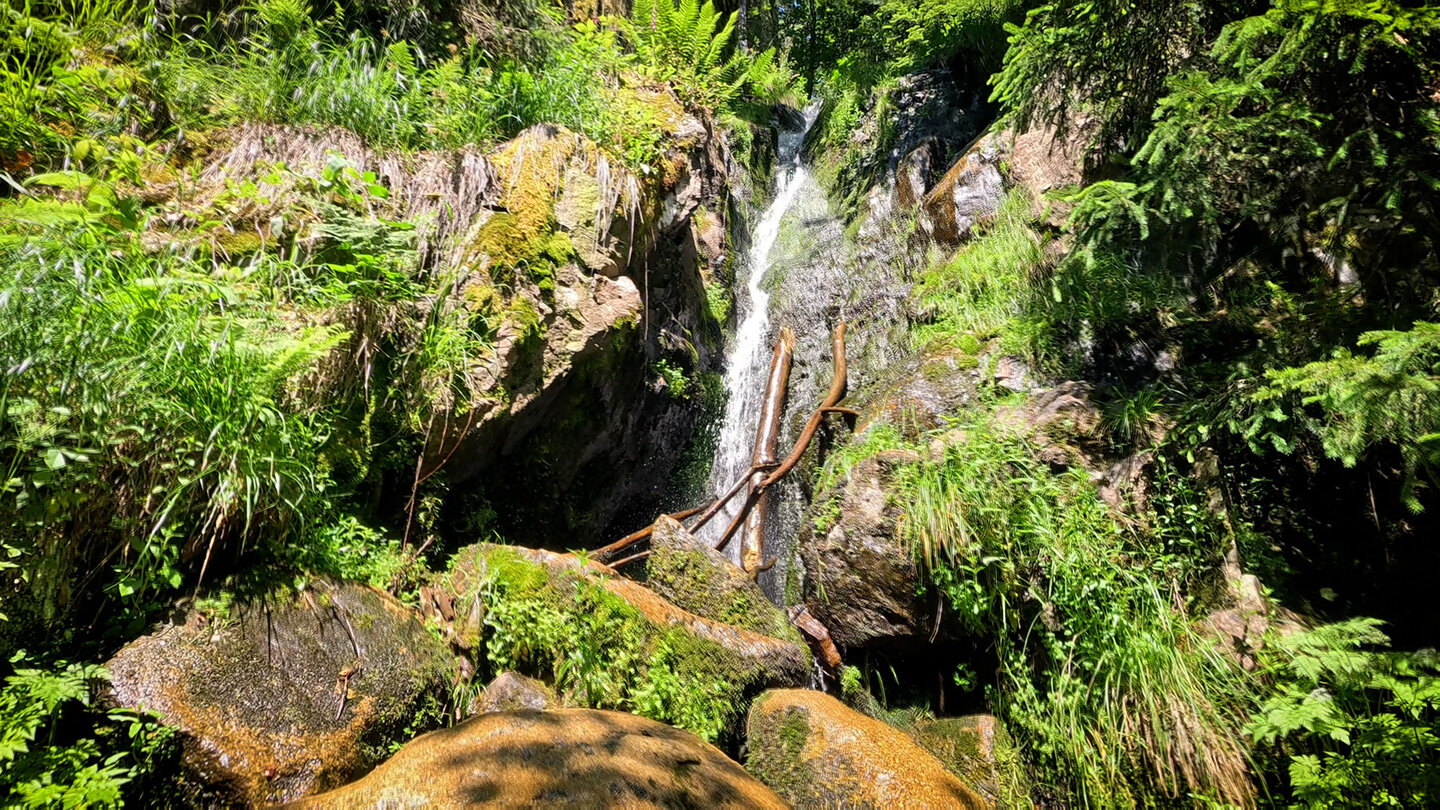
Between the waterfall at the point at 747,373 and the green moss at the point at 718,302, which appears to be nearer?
the waterfall at the point at 747,373

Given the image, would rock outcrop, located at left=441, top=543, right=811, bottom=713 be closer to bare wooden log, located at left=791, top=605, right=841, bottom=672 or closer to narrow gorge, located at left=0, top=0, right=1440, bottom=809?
narrow gorge, located at left=0, top=0, right=1440, bottom=809

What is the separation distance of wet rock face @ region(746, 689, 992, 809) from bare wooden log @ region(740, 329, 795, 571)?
199cm

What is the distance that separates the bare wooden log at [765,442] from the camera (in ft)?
18.0

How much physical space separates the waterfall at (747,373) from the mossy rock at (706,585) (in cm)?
158

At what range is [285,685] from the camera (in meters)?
2.41

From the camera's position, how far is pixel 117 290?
7.69ft

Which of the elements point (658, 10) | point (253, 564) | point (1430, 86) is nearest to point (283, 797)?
point (253, 564)

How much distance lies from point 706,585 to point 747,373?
367cm

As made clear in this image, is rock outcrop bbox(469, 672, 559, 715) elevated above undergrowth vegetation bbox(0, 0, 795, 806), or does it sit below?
below

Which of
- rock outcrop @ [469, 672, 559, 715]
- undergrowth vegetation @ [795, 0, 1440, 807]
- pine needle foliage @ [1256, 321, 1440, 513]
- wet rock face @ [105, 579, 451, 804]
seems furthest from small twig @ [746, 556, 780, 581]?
pine needle foliage @ [1256, 321, 1440, 513]

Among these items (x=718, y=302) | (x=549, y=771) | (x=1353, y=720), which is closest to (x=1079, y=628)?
(x=1353, y=720)

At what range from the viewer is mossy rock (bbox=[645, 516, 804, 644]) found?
3.97 metres

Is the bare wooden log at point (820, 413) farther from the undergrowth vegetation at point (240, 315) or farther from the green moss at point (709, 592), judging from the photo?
the undergrowth vegetation at point (240, 315)

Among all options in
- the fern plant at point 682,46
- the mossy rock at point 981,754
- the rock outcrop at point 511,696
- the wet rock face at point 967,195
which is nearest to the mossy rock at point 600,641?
the rock outcrop at point 511,696
